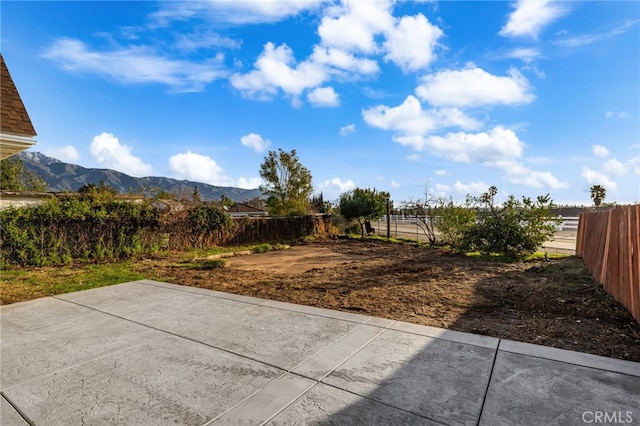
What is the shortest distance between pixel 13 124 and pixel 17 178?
26657 mm

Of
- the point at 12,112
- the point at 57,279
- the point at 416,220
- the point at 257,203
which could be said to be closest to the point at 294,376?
the point at 12,112

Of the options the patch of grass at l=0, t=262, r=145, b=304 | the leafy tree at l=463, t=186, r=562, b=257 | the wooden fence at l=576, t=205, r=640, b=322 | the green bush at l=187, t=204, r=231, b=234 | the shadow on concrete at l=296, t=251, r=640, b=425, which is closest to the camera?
the shadow on concrete at l=296, t=251, r=640, b=425

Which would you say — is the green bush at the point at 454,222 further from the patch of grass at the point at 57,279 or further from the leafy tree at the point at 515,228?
the patch of grass at the point at 57,279

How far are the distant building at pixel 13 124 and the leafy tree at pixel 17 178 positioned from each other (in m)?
23.0

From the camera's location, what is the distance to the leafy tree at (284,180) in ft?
92.9

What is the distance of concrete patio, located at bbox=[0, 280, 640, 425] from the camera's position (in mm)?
2014

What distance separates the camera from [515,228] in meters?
9.66

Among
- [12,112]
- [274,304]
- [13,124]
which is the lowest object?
[274,304]

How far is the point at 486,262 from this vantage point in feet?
28.9

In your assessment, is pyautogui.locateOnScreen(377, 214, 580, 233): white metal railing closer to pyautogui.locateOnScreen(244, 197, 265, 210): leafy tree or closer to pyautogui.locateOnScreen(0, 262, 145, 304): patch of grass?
pyautogui.locateOnScreen(0, 262, 145, 304): patch of grass

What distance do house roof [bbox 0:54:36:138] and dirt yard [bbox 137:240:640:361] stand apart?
12.2 ft

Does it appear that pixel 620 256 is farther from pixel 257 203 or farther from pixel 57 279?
pixel 257 203

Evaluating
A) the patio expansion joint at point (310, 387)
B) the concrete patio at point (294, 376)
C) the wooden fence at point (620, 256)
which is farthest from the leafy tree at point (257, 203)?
the patio expansion joint at point (310, 387)

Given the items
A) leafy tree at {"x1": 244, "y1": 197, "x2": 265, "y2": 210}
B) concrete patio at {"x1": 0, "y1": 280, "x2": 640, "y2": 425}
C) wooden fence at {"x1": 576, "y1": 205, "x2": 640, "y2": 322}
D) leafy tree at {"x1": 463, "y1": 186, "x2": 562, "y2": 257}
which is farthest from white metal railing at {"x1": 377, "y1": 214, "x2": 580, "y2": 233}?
leafy tree at {"x1": 244, "y1": 197, "x2": 265, "y2": 210}
